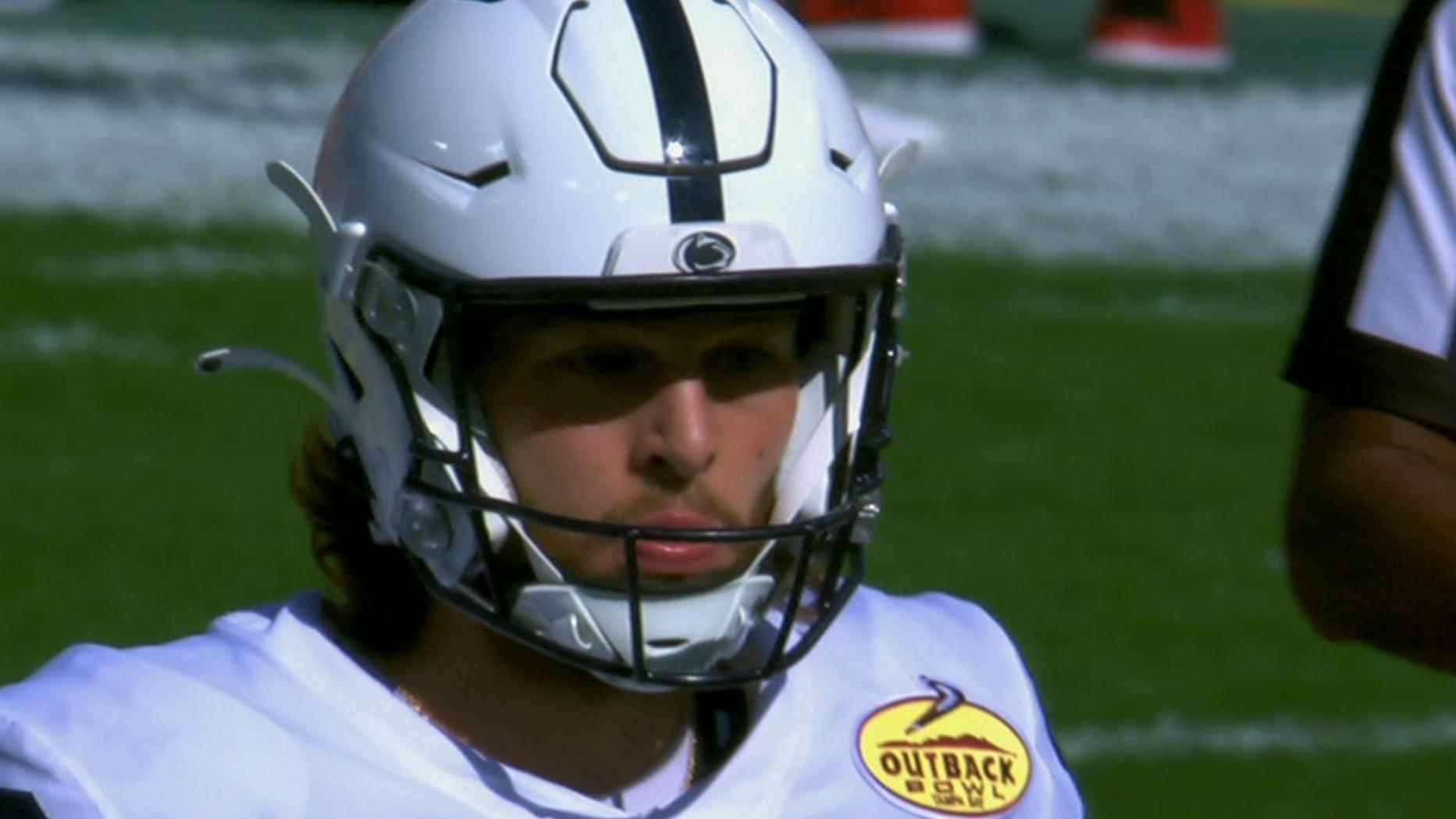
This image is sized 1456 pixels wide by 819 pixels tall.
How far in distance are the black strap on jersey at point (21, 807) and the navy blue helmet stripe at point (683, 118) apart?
675mm

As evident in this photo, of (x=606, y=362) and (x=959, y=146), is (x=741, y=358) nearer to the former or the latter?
(x=606, y=362)

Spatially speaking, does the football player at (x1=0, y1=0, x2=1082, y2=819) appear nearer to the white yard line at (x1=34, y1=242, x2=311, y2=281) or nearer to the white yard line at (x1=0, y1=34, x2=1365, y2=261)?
the white yard line at (x1=34, y1=242, x2=311, y2=281)

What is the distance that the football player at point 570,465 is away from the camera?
267 centimetres

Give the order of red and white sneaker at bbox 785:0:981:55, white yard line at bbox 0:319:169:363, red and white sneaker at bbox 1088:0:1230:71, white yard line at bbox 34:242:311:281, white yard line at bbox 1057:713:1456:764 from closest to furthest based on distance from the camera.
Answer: white yard line at bbox 1057:713:1456:764 < white yard line at bbox 0:319:169:363 < white yard line at bbox 34:242:311:281 < red and white sneaker at bbox 785:0:981:55 < red and white sneaker at bbox 1088:0:1230:71

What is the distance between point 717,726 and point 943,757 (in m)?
0.20

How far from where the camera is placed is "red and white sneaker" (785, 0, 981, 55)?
11602 mm

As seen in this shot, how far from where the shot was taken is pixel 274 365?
2.96 meters

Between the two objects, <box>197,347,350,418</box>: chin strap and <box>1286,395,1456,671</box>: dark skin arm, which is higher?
<box>1286,395,1456,671</box>: dark skin arm

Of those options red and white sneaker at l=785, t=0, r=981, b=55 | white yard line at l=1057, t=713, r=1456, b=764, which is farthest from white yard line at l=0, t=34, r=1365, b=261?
white yard line at l=1057, t=713, r=1456, b=764

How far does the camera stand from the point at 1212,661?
233 inches

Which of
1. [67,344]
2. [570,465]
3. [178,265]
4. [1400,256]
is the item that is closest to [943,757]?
[570,465]

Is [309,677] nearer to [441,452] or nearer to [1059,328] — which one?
[441,452]

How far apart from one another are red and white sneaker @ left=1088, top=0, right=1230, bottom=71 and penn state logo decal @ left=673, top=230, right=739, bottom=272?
30.7 feet

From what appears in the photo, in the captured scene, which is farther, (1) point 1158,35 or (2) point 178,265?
(1) point 1158,35
